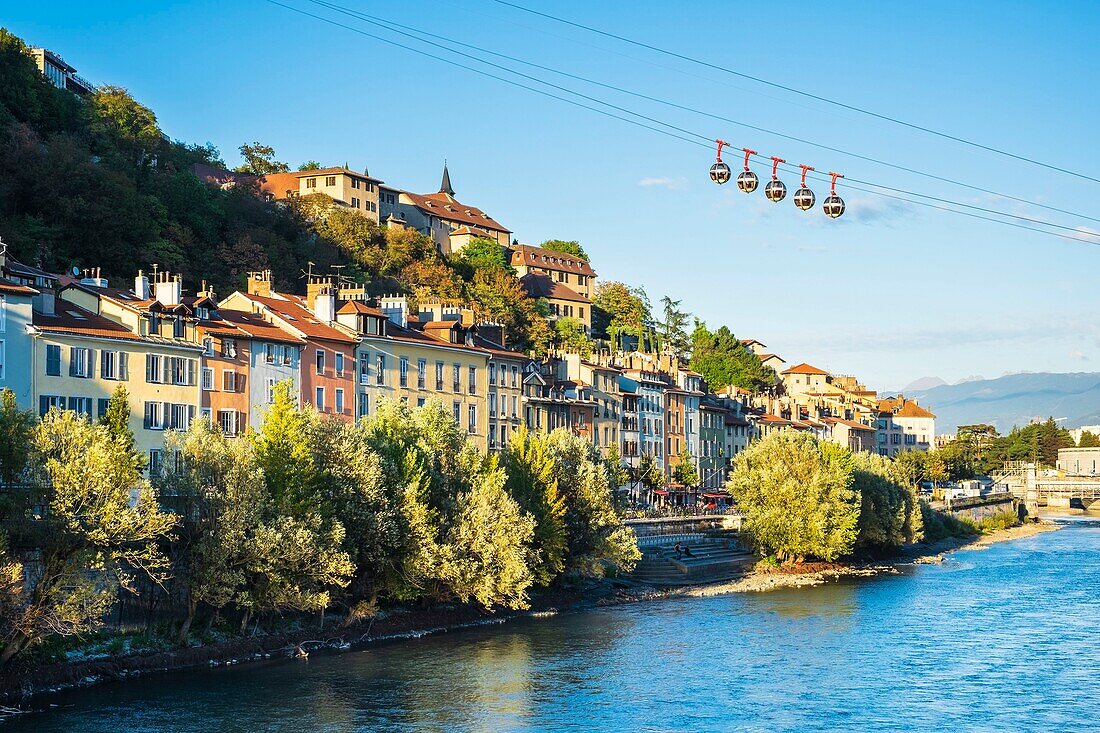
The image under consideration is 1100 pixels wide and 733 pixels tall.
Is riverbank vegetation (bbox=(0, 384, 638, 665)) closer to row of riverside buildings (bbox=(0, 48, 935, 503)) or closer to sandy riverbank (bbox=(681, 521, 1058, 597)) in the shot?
row of riverside buildings (bbox=(0, 48, 935, 503))

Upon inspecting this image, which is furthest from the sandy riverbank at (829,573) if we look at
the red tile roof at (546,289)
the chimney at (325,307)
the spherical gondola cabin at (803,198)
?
the red tile roof at (546,289)

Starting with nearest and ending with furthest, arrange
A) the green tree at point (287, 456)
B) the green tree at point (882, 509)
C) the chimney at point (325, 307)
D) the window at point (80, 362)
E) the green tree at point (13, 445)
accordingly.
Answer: the green tree at point (13, 445), the green tree at point (287, 456), the window at point (80, 362), the chimney at point (325, 307), the green tree at point (882, 509)

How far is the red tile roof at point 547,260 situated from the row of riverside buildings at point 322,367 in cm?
2913

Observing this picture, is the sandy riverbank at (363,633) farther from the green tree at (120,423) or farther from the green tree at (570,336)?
the green tree at (570,336)

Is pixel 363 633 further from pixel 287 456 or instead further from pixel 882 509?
pixel 882 509

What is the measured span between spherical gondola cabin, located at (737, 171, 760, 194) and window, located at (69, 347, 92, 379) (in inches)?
1510

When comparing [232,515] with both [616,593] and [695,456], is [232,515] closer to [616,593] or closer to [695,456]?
[616,593]

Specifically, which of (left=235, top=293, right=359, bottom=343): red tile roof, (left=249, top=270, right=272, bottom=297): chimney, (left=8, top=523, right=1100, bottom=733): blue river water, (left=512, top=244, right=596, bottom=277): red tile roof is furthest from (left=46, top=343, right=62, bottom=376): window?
(left=512, top=244, right=596, bottom=277): red tile roof

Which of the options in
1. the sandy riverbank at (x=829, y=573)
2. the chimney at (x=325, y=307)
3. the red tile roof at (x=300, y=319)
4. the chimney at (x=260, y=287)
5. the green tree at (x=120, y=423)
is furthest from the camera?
the chimney at (x=260, y=287)

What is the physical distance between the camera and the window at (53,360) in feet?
198

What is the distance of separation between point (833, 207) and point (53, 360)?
3962 centimetres

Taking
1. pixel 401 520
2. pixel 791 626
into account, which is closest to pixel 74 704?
pixel 401 520

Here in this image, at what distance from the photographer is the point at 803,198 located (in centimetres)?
3456

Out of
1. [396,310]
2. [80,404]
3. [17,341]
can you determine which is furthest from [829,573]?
[17,341]
